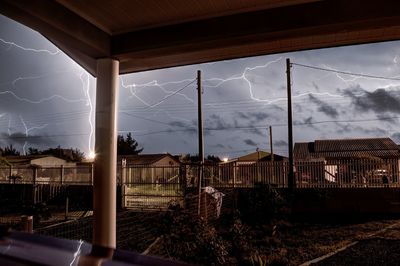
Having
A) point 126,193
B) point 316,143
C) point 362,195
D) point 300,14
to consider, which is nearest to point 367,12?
point 300,14

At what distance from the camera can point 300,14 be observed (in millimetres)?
3715

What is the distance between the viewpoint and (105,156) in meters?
4.48

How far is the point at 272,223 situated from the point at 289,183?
529cm

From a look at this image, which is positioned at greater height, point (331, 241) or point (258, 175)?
point (258, 175)

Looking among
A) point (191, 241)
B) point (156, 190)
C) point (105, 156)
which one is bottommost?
point (191, 241)

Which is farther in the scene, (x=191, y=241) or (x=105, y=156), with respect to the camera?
(x=191, y=241)

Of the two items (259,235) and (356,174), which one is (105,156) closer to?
(259,235)

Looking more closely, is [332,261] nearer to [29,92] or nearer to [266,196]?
[266,196]

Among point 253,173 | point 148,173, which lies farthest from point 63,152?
point 253,173

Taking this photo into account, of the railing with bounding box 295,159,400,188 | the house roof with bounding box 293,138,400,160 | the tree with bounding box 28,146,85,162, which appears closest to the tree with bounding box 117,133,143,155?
the tree with bounding box 28,146,85,162

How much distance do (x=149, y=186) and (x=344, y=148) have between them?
19993 millimetres

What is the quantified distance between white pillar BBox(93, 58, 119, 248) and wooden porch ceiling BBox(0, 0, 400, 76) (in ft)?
0.88

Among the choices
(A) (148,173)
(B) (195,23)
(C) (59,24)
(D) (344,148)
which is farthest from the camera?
(D) (344,148)

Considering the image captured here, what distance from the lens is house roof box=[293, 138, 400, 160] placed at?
27425 millimetres
